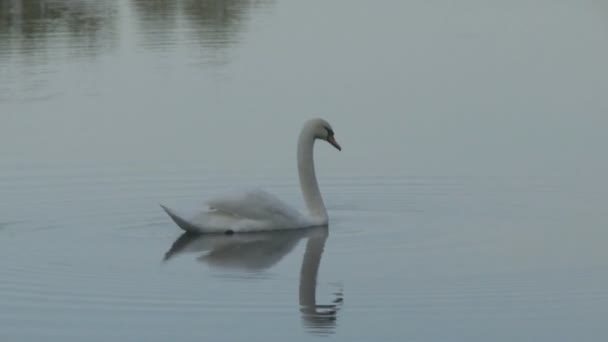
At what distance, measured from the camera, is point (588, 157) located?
15.8m

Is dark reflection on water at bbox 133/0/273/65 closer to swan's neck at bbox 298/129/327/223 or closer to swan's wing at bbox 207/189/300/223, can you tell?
swan's neck at bbox 298/129/327/223

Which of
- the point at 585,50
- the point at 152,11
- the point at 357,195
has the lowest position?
the point at 152,11

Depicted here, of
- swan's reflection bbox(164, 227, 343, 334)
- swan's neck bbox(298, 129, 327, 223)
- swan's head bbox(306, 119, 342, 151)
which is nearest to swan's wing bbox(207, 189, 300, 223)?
swan's reflection bbox(164, 227, 343, 334)

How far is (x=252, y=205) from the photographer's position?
12844 mm

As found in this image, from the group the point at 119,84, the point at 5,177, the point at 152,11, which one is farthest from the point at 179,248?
the point at 152,11

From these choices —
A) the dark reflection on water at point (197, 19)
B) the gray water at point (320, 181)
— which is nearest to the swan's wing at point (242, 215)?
the gray water at point (320, 181)

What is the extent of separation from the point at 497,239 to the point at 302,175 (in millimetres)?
1719

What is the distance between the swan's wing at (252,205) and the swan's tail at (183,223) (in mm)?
175

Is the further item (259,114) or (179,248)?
(259,114)

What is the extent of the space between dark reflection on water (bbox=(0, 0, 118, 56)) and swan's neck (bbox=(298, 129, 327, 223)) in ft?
44.5

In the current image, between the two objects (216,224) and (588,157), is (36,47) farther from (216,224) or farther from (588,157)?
(216,224)

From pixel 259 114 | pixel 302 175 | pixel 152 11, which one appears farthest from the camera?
pixel 152 11

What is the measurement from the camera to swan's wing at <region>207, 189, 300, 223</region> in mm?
12805

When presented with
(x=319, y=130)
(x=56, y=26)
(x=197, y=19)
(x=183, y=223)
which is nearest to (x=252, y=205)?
(x=183, y=223)
